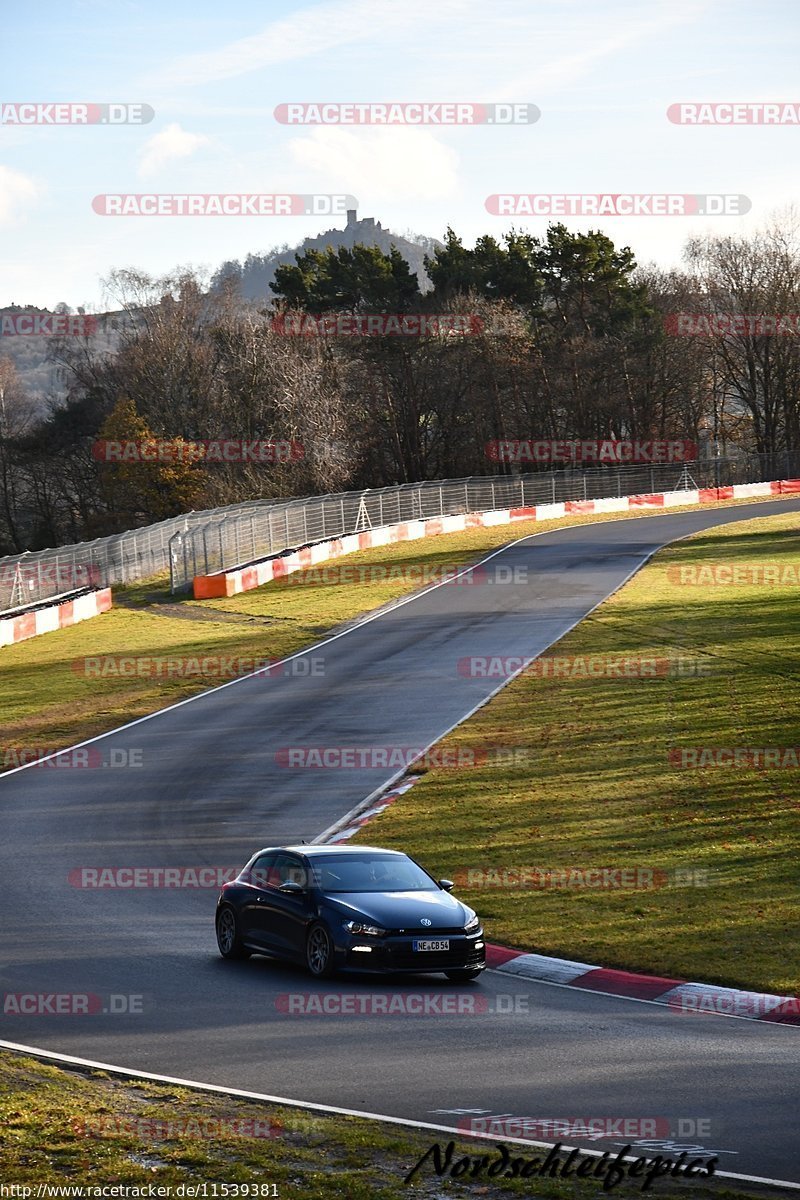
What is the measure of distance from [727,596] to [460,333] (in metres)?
48.4

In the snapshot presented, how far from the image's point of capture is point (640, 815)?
794 inches

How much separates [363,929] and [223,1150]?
567 cm

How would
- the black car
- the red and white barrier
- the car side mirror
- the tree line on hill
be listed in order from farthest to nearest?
1. the tree line on hill
2. the car side mirror
3. the black car
4. the red and white barrier

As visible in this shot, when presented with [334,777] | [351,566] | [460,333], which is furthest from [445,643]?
[460,333]

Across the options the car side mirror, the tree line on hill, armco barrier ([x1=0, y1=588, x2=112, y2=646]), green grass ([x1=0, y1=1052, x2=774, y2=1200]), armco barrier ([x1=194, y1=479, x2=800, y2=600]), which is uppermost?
the tree line on hill

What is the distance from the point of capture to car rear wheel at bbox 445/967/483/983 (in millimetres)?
14039

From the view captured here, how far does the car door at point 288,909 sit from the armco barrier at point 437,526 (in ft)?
120

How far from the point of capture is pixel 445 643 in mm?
37469

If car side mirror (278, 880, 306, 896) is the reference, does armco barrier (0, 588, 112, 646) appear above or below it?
above

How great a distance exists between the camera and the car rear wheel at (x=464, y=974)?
1404 cm

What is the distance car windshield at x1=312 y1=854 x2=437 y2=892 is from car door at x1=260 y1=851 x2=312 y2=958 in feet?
0.73

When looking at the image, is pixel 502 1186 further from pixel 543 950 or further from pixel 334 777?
pixel 334 777

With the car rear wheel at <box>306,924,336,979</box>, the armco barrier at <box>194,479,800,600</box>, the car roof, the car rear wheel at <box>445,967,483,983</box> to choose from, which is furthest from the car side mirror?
the armco barrier at <box>194,479,800,600</box>

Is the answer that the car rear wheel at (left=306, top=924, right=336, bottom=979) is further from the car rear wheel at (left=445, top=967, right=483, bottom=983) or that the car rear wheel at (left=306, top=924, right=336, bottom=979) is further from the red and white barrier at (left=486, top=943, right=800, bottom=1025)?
the red and white barrier at (left=486, top=943, right=800, bottom=1025)
